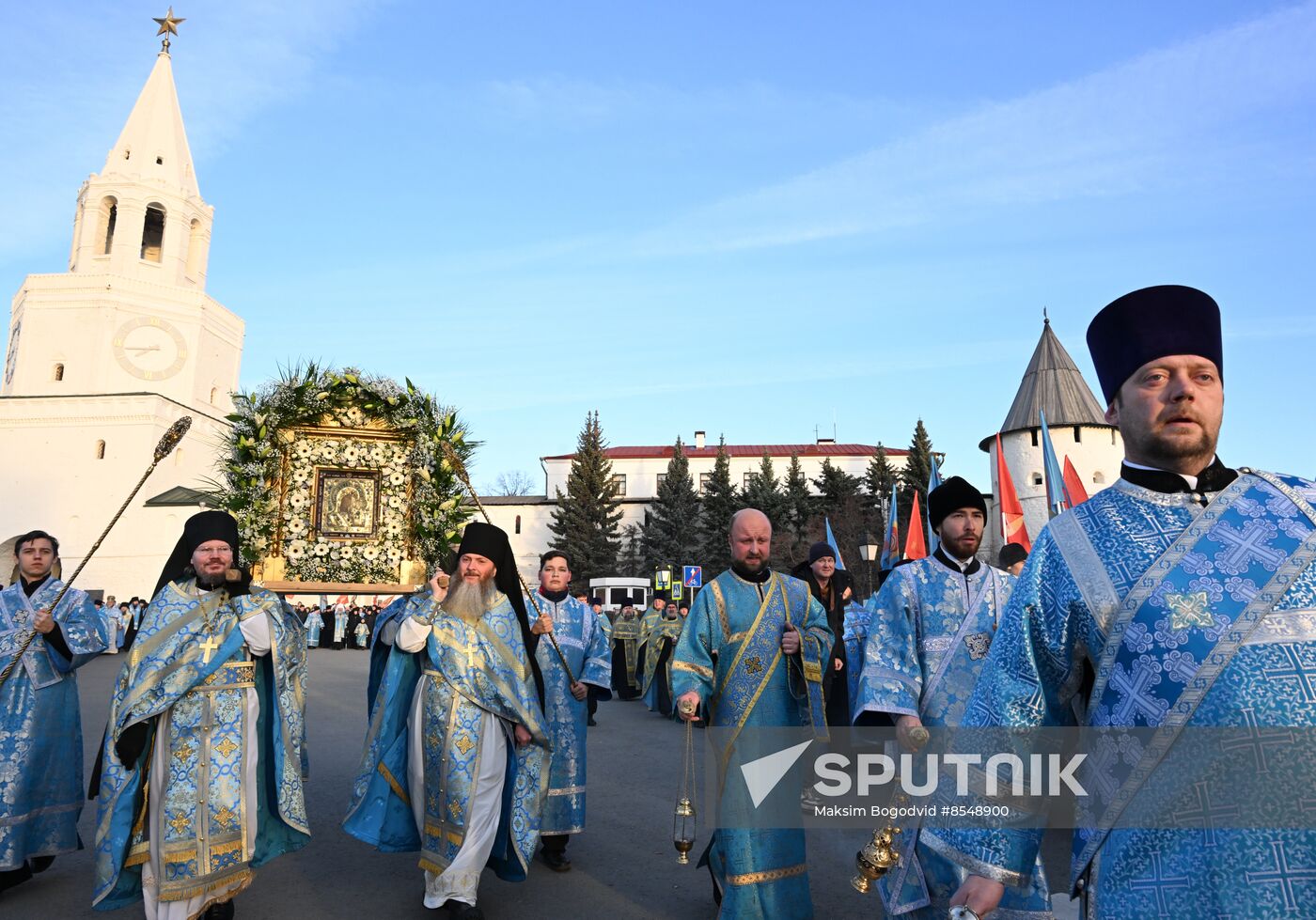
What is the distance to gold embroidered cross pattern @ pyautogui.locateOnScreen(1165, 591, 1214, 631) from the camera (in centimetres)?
182

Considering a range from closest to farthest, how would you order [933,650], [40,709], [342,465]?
1. [933,650]
2. [40,709]
3. [342,465]

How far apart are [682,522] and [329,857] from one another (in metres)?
53.0

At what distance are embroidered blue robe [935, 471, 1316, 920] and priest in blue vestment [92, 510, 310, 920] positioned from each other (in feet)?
14.6

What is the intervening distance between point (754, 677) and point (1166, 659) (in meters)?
3.41

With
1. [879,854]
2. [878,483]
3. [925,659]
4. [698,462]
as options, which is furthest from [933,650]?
[698,462]

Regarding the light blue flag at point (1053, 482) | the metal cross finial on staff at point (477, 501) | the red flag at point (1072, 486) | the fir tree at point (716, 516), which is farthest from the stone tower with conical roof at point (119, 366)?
the metal cross finial on staff at point (477, 501)

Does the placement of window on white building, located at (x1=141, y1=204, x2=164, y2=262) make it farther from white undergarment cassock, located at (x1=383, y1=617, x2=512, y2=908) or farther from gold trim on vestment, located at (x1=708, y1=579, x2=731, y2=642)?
gold trim on vestment, located at (x1=708, y1=579, x2=731, y2=642)

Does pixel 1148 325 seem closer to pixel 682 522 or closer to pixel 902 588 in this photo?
pixel 902 588

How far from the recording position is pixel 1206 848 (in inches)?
67.5

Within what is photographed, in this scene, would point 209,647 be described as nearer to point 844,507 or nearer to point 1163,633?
point 1163,633

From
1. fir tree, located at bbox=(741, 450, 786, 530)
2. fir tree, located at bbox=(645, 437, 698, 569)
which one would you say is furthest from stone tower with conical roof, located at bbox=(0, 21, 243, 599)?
fir tree, located at bbox=(741, 450, 786, 530)

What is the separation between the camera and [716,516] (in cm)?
6122

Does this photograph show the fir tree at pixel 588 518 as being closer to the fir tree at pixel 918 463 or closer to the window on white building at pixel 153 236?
the fir tree at pixel 918 463

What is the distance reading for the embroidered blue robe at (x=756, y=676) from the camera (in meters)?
4.77
